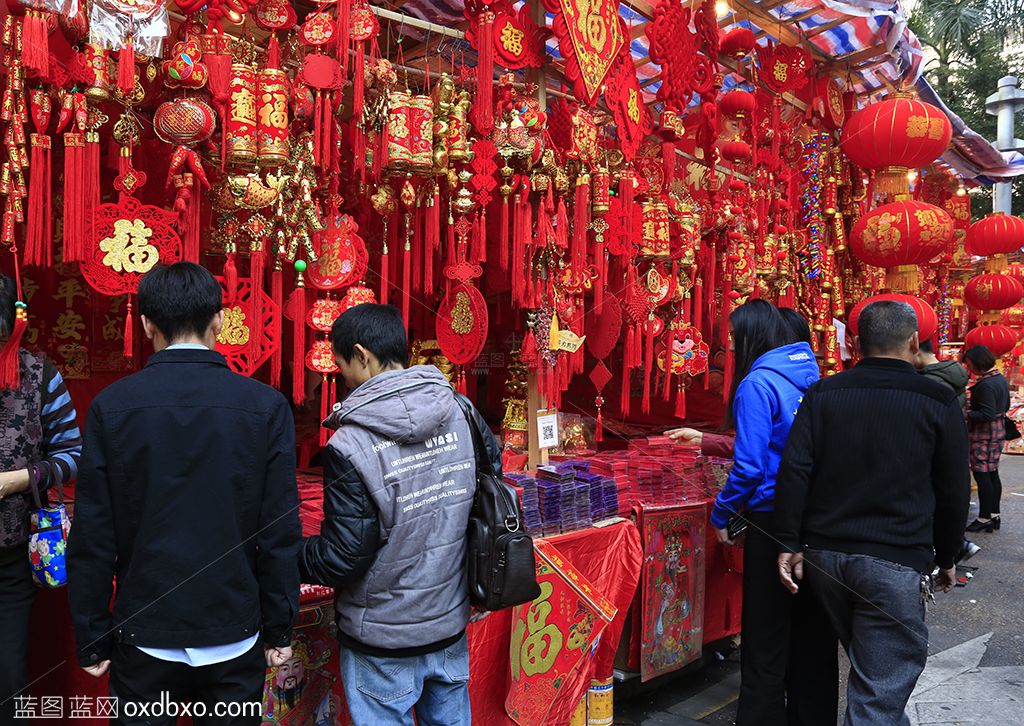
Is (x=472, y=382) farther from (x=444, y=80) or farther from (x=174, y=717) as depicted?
(x=174, y=717)

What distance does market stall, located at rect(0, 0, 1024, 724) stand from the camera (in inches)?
75.2

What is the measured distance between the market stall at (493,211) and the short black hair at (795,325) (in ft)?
2.58

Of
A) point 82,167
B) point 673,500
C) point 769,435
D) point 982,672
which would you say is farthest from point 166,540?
point 982,672

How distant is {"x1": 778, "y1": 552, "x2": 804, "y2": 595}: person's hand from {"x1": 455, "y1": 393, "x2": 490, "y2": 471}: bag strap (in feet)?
3.03

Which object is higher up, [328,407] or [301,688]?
[328,407]

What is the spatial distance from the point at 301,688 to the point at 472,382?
9.38 feet

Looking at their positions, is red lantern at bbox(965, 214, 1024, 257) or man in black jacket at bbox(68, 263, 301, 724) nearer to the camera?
man in black jacket at bbox(68, 263, 301, 724)

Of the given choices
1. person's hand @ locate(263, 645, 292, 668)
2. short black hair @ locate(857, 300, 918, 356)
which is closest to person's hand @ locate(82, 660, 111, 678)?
person's hand @ locate(263, 645, 292, 668)

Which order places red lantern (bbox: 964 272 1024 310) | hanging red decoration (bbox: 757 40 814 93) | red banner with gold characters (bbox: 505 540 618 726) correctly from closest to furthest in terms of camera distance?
red banner with gold characters (bbox: 505 540 618 726), hanging red decoration (bbox: 757 40 814 93), red lantern (bbox: 964 272 1024 310)

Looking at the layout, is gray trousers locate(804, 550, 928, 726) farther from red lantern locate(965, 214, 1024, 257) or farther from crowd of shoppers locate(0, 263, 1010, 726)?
red lantern locate(965, 214, 1024, 257)

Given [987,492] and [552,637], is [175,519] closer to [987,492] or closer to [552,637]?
[552,637]

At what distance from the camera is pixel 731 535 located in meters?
2.31

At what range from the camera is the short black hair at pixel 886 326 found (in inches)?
75.7

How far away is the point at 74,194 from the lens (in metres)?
1.88
